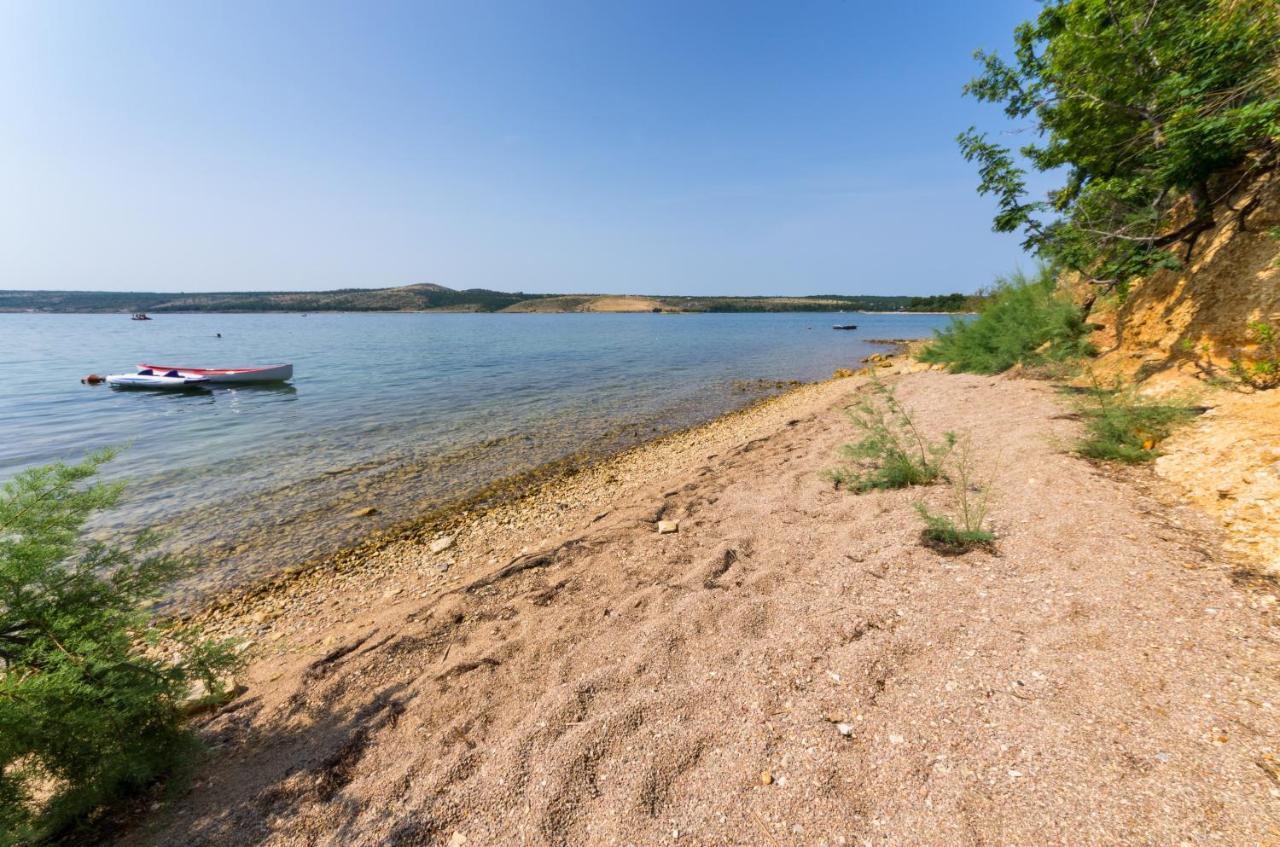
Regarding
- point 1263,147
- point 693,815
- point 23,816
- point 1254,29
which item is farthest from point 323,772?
point 1263,147

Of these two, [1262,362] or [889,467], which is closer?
[1262,362]

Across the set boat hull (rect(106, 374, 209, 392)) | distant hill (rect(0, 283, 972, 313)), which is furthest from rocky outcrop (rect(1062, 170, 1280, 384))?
distant hill (rect(0, 283, 972, 313))

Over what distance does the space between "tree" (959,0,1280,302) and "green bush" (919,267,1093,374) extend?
1.87 metres

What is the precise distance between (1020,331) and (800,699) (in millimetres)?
13133

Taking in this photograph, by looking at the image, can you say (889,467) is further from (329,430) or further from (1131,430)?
(329,430)

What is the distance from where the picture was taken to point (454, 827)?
223cm

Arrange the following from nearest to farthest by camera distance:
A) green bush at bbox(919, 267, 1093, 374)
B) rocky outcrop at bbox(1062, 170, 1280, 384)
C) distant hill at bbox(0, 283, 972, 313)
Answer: rocky outcrop at bbox(1062, 170, 1280, 384) → green bush at bbox(919, 267, 1093, 374) → distant hill at bbox(0, 283, 972, 313)

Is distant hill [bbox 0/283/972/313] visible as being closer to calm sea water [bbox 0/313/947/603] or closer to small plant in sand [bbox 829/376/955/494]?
calm sea water [bbox 0/313/947/603]

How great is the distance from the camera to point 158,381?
20.3 m

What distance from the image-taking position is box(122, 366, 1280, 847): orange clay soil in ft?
6.50

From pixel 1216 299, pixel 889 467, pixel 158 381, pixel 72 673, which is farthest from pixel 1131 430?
pixel 158 381

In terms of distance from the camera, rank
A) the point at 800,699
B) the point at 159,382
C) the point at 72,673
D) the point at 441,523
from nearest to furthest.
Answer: the point at 72,673
the point at 800,699
the point at 441,523
the point at 159,382

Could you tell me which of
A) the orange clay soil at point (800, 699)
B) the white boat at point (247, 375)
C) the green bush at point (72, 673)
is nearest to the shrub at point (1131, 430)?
the orange clay soil at point (800, 699)

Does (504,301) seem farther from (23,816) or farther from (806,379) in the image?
(23,816)
